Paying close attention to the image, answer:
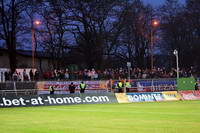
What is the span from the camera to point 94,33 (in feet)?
212

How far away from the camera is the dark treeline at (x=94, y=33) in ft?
209

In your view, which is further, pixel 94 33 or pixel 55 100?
pixel 94 33

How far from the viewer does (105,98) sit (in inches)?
1566

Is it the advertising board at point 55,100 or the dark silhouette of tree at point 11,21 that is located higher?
the dark silhouette of tree at point 11,21

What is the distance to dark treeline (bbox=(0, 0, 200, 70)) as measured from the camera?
6362 cm

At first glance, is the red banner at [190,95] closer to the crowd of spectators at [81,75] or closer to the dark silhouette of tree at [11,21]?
the crowd of spectators at [81,75]

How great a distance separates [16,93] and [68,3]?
2498 cm

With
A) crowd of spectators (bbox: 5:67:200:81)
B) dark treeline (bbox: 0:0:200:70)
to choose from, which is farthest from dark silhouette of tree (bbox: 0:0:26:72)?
crowd of spectators (bbox: 5:67:200:81)

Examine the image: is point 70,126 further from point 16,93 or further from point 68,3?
point 68,3

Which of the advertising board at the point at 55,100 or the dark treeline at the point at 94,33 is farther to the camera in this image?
the dark treeline at the point at 94,33

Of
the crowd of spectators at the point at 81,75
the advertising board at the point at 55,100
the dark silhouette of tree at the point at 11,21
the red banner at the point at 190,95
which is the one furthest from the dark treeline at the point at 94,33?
the advertising board at the point at 55,100

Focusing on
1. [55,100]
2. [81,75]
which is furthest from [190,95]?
[55,100]

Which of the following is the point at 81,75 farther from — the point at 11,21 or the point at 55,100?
the point at 11,21

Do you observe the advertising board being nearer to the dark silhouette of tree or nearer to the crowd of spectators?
the crowd of spectators
